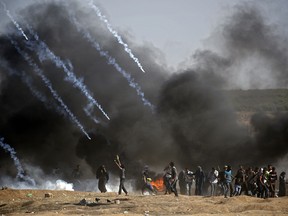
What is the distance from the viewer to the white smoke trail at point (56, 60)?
44213 millimetres

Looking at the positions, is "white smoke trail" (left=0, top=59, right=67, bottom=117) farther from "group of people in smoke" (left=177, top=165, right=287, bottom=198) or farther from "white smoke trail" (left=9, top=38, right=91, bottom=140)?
"group of people in smoke" (left=177, top=165, right=287, bottom=198)

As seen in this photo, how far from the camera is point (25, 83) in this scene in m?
44.1

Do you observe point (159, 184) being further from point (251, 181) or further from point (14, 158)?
point (14, 158)

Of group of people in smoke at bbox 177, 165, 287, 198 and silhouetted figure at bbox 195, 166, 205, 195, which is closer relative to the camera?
group of people in smoke at bbox 177, 165, 287, 198

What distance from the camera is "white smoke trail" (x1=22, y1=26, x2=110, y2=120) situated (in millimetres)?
44213


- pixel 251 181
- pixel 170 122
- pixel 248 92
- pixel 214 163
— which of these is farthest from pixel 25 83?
pixel 248 92

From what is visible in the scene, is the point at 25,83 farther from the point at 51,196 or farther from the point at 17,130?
the point at 51,196

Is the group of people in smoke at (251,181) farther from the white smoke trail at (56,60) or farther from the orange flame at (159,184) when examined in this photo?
the white smoke trail at (56,60)

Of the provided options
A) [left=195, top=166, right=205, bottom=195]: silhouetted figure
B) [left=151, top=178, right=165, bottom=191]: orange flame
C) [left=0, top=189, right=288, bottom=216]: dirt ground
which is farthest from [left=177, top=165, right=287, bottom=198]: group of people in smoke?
[left=151, top=178, right=165, bottom=191]: orange flame

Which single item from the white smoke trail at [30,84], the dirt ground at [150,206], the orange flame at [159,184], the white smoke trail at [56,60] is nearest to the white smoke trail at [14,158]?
the white smoke trail at [30,84]

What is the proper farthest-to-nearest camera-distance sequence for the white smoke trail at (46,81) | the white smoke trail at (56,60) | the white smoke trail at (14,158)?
the white smoke trail at (56,60) < the white smoke trail at (46,81) < the white smoke trail at (14,158)

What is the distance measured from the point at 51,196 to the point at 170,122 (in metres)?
22.8

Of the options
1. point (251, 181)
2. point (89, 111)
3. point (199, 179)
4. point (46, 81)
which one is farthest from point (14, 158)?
point (251, 181)

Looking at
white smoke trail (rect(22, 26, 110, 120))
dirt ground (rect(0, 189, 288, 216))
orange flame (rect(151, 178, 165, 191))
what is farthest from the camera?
white smoke trail (rect(22, 26, 110, 120))
